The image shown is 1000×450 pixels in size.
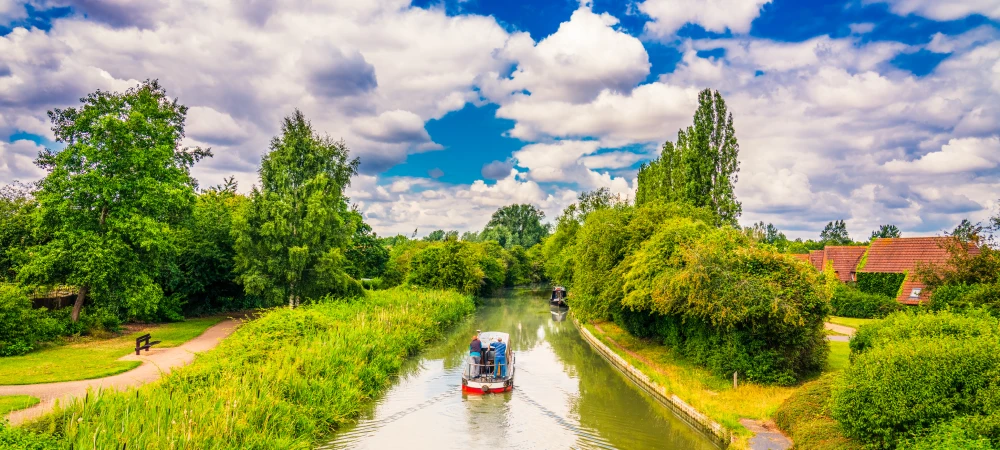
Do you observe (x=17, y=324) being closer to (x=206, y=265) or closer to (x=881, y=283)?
(x=206, y=265)

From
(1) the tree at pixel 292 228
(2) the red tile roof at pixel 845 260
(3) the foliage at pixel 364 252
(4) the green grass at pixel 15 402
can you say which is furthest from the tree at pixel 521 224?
(4) the green grass at pixel 15 402

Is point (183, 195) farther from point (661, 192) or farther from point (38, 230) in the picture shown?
point (661, 192)

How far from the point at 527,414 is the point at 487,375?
2915mm

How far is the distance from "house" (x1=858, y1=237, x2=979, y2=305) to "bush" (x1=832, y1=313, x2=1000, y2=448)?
2636cm

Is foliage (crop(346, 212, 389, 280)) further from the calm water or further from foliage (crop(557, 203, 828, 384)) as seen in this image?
foliage (crop(557, 203, 828, 384))

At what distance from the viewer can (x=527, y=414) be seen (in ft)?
55.8

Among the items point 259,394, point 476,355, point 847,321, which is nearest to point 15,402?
point 259,394

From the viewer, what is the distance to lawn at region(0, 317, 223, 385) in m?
17.0

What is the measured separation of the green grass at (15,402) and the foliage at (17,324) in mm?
7721

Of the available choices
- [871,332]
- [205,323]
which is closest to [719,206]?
[871,332]

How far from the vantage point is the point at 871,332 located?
15578mm

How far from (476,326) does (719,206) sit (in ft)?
62.3

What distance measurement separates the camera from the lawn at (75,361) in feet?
55.7

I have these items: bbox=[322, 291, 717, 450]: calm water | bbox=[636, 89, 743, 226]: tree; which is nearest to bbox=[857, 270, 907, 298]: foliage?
bbox=[636, 89, 743, 226]: tree
